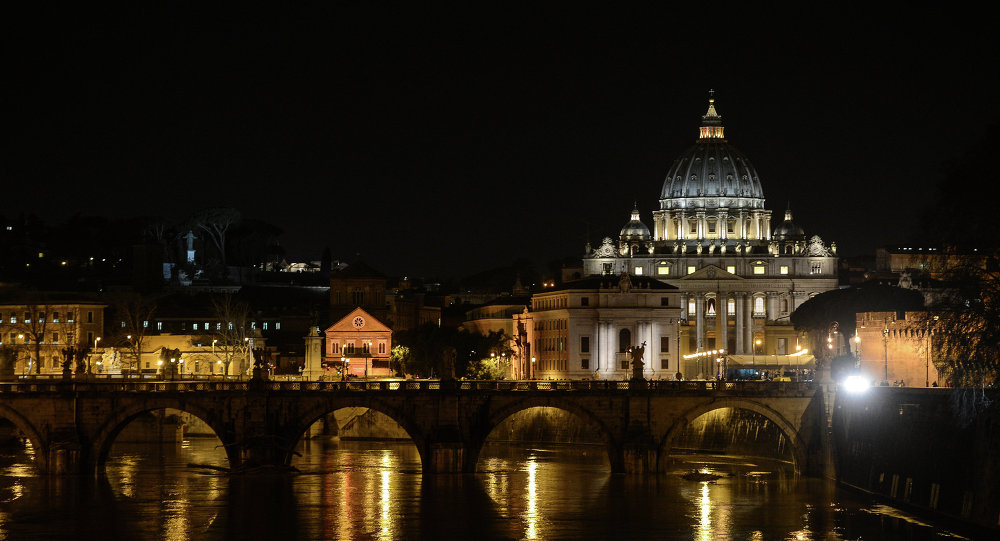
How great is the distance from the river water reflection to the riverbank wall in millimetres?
1444

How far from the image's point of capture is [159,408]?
3233 inches

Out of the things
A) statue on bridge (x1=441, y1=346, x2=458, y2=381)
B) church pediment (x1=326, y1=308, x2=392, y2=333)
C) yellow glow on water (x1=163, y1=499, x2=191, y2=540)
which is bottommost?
yellow glow on water (x1=163, y1=499, x2=191, y2=540)

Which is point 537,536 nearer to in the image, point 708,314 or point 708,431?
point 708,431

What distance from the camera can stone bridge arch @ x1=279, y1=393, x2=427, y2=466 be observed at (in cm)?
8100

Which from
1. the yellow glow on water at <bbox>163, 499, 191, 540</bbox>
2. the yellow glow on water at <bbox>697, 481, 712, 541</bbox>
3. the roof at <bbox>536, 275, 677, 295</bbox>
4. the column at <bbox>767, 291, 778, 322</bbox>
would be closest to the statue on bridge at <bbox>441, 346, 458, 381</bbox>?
the yellow glow on water at <bbox>697, 481, 712, 541</bbox>

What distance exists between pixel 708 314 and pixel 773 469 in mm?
111796

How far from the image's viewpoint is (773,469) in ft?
282

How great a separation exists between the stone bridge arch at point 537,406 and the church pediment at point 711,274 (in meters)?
115

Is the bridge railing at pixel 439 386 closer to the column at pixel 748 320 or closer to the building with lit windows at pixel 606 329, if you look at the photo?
the building with lit windows at pixel 606 329

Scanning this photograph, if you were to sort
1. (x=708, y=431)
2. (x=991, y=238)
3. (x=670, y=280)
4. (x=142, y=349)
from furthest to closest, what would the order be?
(x=670, y=280) → (x=142, y=349) → (x=708, y=431) → (x=991, y=238)

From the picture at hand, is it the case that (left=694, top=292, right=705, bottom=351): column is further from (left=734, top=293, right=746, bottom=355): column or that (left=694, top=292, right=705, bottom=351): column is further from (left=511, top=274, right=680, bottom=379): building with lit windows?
(left=511, top=274, right=680, bottom=379): building with lit windows

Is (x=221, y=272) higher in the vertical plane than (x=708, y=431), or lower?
higher

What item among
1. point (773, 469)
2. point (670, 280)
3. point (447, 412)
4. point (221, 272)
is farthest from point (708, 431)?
point (221, 272)

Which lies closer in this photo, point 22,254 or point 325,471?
point 325,471
